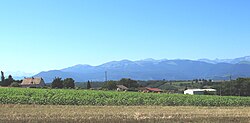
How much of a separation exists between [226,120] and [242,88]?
254 feet

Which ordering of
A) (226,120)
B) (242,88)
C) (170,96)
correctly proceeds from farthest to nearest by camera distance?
(242,88)
(170,96)
(226,120)

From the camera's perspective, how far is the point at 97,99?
1754 inches

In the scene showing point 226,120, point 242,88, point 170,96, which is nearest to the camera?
point 226,120

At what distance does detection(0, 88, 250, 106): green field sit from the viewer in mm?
40463

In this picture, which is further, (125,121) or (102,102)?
(102,102)

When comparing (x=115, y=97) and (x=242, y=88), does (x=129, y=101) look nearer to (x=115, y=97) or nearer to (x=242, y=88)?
(x=115, y=97)

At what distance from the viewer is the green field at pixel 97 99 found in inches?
1593

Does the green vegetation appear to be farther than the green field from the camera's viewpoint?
Yes

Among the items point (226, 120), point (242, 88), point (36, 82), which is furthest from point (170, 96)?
point (36, 82)

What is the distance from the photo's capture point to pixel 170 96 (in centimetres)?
5172

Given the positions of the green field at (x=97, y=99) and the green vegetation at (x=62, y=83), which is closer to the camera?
the green field at (x=97, y=99)

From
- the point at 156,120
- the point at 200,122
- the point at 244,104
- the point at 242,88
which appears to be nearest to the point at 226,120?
the point at 200,122

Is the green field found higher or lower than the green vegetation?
lower

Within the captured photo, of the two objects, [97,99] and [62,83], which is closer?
[97,99]
